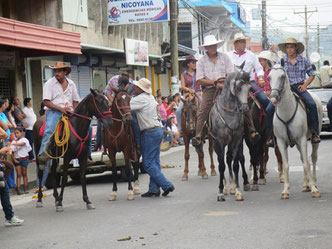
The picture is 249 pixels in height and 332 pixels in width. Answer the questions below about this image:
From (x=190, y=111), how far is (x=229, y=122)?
11.6 feet

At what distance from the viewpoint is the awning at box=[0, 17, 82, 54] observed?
55.9 feet

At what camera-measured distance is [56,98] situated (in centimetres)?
1127

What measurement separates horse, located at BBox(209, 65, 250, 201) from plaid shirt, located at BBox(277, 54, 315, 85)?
4.25 ft

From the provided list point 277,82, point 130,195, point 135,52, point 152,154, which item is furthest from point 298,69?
point 135,52

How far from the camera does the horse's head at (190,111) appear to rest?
1438 cm

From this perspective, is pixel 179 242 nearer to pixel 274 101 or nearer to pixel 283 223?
pixel 283 223

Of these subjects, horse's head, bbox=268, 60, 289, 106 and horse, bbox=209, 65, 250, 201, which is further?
horse, bbox=209, 65, 250, 201

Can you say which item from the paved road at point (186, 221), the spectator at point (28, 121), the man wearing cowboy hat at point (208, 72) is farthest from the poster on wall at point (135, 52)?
the paved road at point (186, 221)

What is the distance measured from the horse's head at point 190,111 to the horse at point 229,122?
3.06 m

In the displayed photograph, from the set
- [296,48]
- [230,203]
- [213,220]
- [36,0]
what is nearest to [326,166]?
[296,48]

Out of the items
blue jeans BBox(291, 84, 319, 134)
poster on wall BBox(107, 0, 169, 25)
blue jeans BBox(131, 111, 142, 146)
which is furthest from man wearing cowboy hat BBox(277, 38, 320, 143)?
poster on wall BBox(107, 0, 169, 25)

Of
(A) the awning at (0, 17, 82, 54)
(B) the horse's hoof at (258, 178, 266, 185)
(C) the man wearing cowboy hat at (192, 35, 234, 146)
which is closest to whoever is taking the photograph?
(C) the man wearing cowboy hat at (192, 35, 234, 146)

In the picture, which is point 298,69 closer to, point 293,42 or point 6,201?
point 293,42

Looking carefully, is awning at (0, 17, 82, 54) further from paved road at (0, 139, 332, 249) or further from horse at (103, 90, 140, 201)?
horse at (103, 90, 140, 201)
